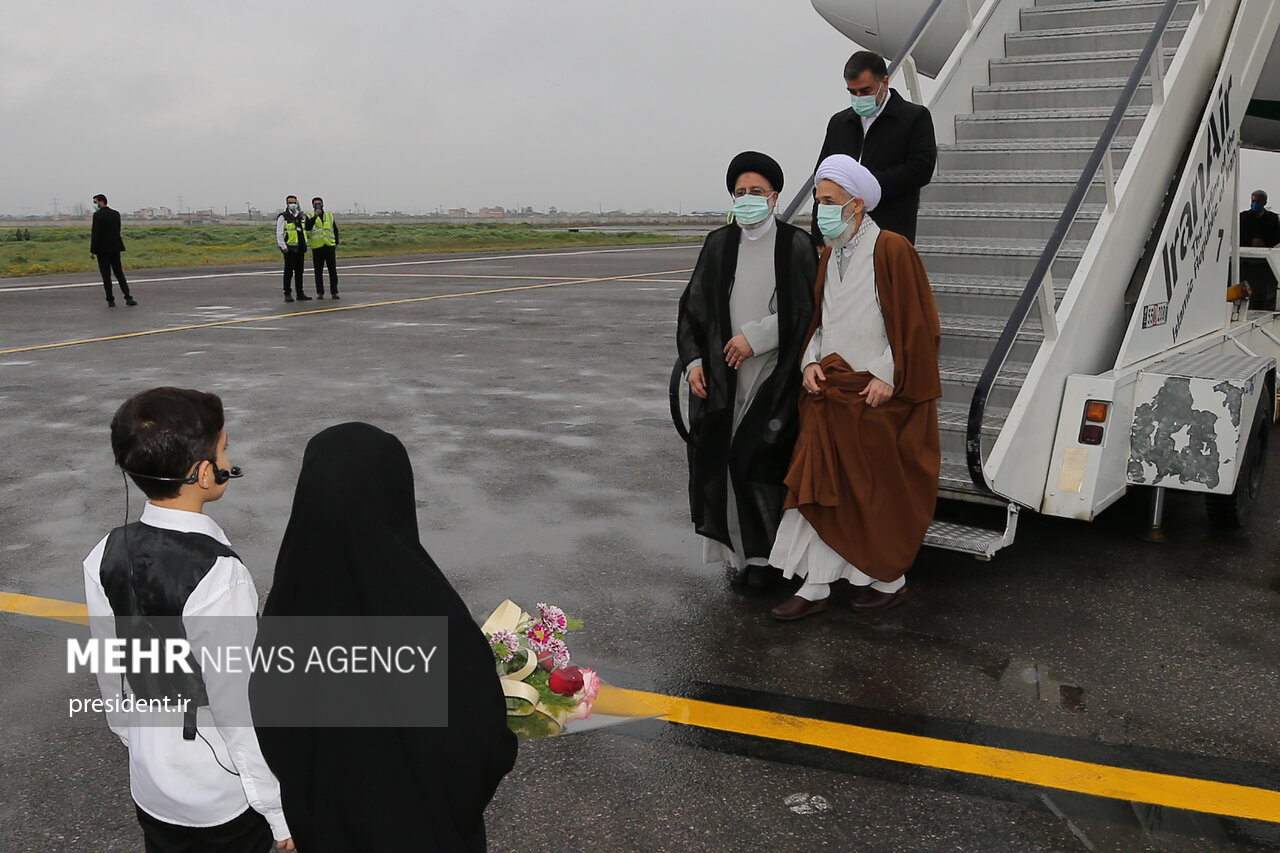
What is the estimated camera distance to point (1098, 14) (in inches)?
315

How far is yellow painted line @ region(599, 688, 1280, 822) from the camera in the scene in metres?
3.30

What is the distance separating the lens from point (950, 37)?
10.1 m

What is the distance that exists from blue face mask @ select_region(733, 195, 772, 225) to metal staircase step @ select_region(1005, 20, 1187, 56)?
4304 mm

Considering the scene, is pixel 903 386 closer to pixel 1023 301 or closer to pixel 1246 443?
pixel 1023 301

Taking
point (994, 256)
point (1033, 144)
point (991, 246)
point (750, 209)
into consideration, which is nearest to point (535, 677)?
point (750, 209)

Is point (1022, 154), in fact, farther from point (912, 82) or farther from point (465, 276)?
point (465, 276)

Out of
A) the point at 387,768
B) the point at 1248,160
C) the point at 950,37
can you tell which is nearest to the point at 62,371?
the point at 950,37

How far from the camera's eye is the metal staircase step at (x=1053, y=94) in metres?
7.18

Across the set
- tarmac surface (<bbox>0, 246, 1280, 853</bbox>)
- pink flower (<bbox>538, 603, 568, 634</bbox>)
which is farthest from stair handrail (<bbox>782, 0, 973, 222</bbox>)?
pink flower (<bbox>538, 603, 568, 634</bbox>)

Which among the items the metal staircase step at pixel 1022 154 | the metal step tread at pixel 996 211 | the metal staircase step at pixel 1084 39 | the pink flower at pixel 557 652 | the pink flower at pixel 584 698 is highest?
the metal staircase step at pixel 1084 39

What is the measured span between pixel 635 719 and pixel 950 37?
8275mm

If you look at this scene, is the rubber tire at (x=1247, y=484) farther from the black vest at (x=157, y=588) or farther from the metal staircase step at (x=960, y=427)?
the black vest at (x=157, y=588)

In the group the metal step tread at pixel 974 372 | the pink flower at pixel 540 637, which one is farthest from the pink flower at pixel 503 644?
the metal step tread at pixel 974 372

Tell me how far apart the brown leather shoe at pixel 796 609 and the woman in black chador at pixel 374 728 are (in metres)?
2.93
